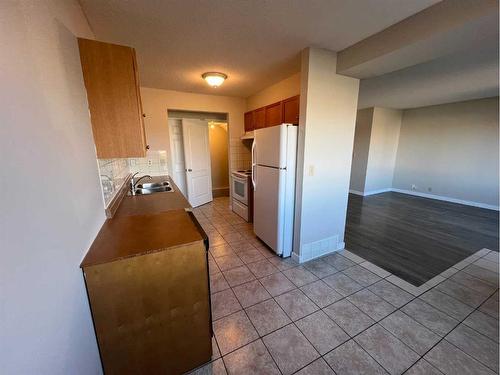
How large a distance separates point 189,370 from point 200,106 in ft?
13.0

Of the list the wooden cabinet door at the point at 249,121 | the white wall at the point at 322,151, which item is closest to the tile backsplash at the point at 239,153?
the wooden cabinet door at the point at 249,121

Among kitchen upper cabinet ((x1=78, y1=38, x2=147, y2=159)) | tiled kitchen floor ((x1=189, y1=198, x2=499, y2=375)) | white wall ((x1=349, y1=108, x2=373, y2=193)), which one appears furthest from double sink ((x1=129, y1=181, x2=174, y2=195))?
white wall ((x1=349, y1=108, x2=373, y2=193))

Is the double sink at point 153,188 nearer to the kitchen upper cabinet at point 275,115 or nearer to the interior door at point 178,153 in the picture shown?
the interior door at point 178,153

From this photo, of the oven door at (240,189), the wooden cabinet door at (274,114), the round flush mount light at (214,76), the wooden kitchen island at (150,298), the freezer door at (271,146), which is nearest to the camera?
the wooden kitchen island at (150,298)

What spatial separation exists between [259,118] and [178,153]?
214cm

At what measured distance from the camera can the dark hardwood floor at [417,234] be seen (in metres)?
2.55

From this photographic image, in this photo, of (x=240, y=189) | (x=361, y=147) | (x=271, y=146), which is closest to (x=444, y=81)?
(x=361, y=147)

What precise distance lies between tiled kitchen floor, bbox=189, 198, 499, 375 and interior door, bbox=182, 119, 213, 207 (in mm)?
2361

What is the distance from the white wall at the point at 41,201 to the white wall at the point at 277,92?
2522 millimetres

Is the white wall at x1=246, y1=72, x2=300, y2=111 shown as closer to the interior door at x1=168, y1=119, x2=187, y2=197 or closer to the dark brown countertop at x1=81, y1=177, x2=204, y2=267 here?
the interior door at x1=168, y1=119, x2=187, y2=197

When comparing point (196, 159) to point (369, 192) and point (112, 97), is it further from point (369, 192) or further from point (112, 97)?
point (369, 192)

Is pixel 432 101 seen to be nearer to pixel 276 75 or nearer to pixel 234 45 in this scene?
pixel 276 75

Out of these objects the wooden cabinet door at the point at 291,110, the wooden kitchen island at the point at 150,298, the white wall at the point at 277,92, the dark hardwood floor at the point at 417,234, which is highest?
the white wall at the point at 277,92

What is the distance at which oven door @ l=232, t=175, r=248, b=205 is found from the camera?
3.82 metres
